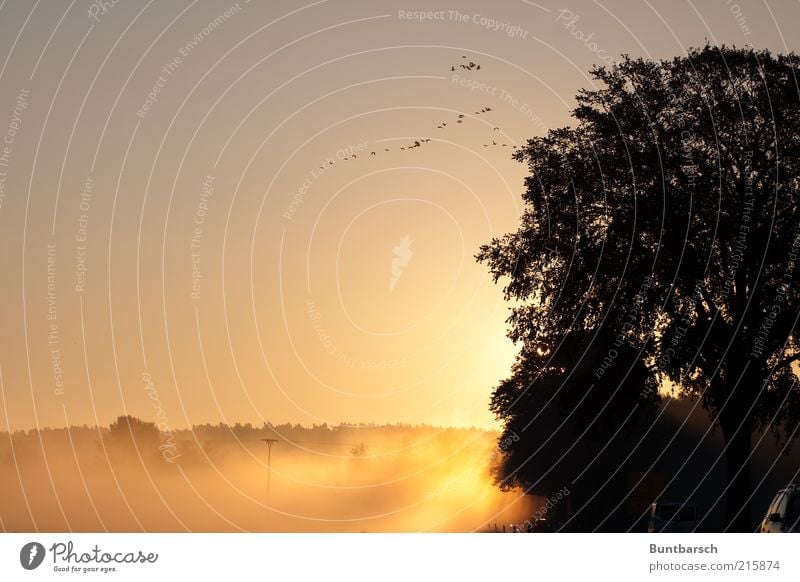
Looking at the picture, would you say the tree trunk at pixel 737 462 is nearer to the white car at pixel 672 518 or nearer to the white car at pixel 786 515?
the white car at pixel 786 515

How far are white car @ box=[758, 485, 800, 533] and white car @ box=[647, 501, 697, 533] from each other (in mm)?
13357

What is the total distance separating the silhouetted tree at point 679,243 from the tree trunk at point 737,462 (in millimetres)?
41

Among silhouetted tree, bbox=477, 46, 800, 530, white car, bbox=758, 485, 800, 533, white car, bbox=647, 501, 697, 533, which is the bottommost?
white car, bbox=758, 485, 800, 533

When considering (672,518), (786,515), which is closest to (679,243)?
(786,515)

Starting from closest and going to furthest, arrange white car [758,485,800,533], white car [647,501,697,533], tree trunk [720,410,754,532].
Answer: white car [758,485,800,533] → tree trunk [720,410,754,532] → white car [647,501,697,533]

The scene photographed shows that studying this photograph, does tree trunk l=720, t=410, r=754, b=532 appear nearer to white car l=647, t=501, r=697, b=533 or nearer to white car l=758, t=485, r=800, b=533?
white car l=758, t=485, r=800, b=533

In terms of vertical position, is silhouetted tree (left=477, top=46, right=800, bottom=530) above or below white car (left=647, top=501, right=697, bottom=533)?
above

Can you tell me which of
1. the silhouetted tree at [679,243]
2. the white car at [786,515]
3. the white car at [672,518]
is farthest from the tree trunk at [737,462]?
the white car at [672,518]

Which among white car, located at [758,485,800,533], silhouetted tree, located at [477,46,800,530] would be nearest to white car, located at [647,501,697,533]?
silhouetted tree, located at [477,46,800,530]

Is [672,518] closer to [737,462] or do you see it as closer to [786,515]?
[737,462]

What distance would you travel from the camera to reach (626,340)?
37.2 meters

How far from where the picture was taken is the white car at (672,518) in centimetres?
4444

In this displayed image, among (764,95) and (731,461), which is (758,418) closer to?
(731,461)

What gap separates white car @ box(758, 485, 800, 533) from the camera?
29.3 m
